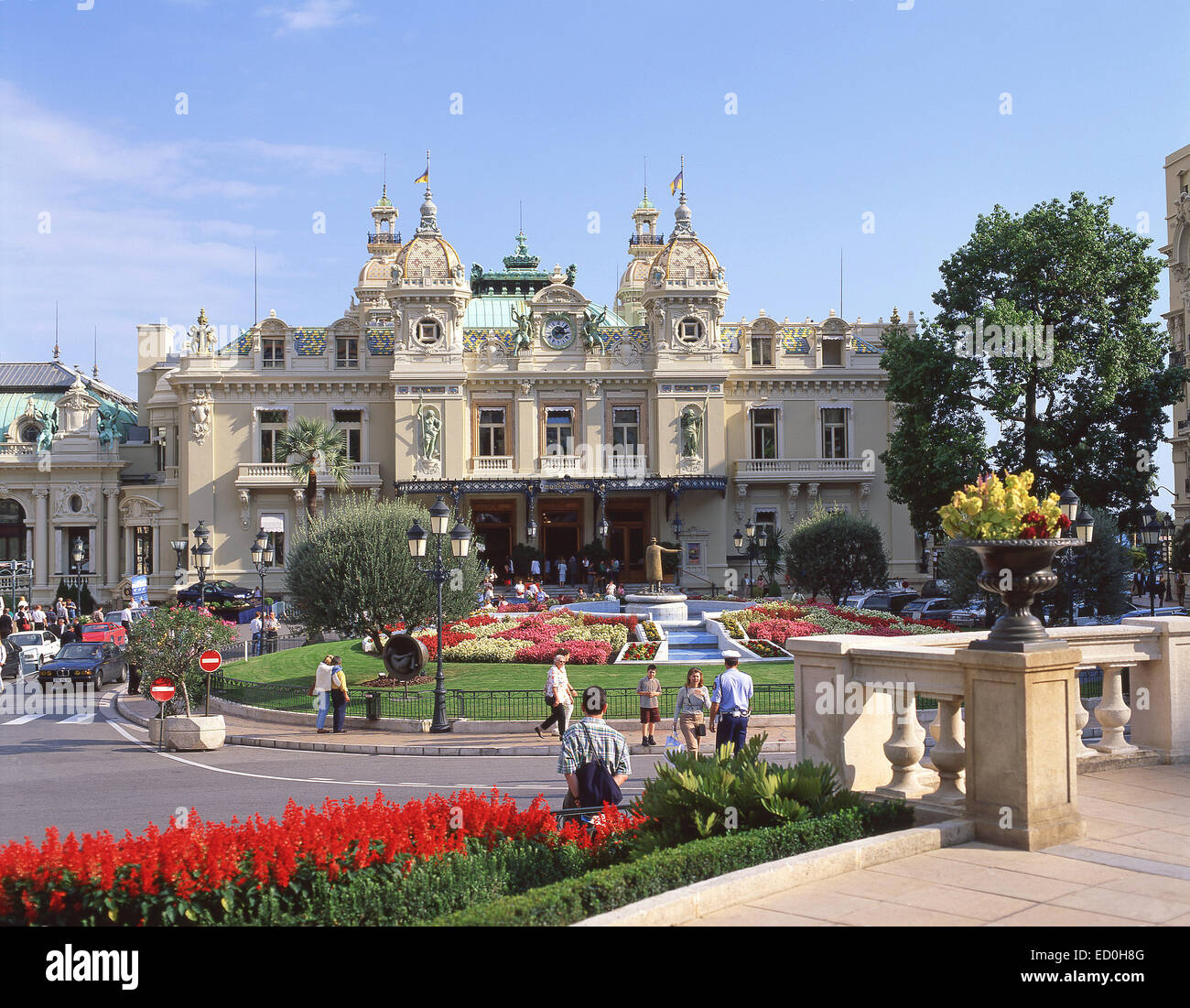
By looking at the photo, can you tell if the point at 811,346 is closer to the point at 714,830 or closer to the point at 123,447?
the point at 123,447

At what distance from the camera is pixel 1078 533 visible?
80.5ft

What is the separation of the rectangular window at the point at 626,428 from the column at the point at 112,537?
26.2m

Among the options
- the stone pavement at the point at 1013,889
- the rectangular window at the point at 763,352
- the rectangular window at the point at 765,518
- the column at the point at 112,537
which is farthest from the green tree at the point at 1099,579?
the column at the point at 112,537

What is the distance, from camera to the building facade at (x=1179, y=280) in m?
58.1

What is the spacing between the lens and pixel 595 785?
9961mm

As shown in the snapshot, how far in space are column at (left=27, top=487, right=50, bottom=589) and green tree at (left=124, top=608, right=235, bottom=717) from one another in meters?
39.7

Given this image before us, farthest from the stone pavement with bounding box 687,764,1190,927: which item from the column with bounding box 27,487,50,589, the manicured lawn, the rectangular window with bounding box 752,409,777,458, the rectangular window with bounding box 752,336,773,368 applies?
the column with bounding box 27,487,50,589

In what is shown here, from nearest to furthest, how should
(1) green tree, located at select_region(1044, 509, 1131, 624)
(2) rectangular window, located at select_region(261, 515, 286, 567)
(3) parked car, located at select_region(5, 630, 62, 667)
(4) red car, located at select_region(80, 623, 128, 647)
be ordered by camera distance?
(1) green tree, located at select_region(1044, 509, 1131, 624)
(3) parked car, located at select_region(5, 630, 62, 667)
(4) red car, located at select_region(80, 623, 128, 647)
(2) rectangular window, located at select_region(261, 515, 286, 567)

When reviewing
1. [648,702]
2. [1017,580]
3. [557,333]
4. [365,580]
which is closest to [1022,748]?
[1017,580]

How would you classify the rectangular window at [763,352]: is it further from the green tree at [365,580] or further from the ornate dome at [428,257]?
the green tree at [365,580]

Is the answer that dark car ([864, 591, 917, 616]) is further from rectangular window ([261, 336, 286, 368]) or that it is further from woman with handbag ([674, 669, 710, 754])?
rectangular window ([261, 336, 286, 368])

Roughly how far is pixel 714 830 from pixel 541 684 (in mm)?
17447

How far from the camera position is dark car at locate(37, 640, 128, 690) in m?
30.8

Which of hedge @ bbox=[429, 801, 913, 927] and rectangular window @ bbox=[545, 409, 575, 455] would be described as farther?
rectangular window @ bbox=[545, 409, 575, 455]
